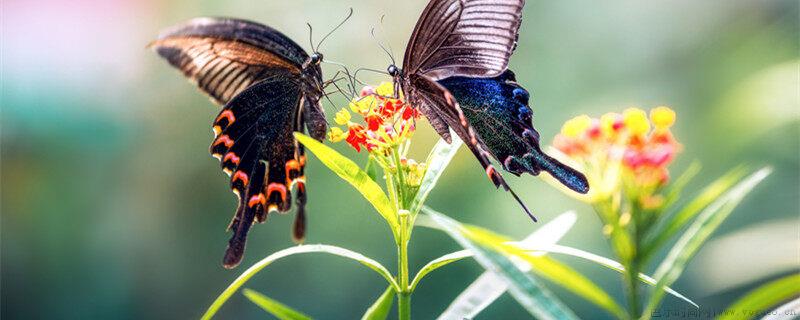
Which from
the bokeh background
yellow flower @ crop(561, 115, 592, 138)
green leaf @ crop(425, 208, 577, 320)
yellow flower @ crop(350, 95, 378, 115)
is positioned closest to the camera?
green leaf @ crop(425, 208, 577, 320)

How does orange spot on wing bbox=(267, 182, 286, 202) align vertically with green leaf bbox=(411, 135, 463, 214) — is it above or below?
below

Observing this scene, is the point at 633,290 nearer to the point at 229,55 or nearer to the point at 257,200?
the point at 257,200

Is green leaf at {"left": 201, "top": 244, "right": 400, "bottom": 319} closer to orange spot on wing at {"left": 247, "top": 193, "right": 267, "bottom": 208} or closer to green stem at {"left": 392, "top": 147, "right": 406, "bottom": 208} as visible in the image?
green stem at {"left": 392, "top": 147, "right": 406, "bottom": 208}

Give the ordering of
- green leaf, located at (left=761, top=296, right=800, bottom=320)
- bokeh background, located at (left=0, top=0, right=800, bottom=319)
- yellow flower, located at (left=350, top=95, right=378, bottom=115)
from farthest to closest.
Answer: bokeh background, located at (left=0, top=0, right=800, bottom=319)
yellow flower, located at (left=350, top=95, right=378, bottom=115)
green leaf, located at (left=761, top=296, right=800, bottom=320)

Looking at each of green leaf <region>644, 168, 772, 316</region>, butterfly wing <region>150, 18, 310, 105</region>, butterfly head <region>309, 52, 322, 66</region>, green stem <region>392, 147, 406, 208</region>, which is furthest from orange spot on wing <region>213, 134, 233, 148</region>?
green leaf <region>644, 168, 772, 316</region>

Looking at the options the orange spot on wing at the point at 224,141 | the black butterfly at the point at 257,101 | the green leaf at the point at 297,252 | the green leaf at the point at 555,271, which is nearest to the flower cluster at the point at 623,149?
the green leaf at the point at 555,271

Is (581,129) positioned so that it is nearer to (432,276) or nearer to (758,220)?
(432,276)

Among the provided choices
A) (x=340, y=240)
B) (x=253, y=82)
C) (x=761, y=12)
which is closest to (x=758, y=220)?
(x=761, y=12)
